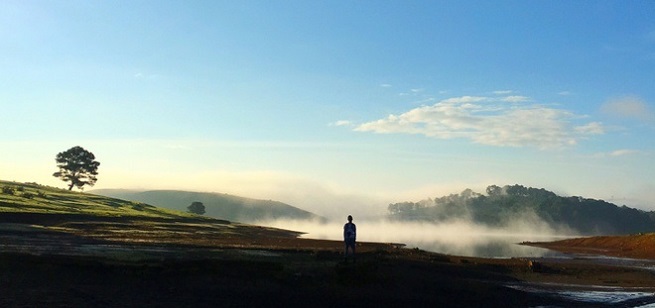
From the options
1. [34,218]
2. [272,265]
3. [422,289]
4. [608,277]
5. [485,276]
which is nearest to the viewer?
[422,289]

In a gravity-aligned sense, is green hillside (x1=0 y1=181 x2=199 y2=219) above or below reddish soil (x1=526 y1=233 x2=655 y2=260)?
above

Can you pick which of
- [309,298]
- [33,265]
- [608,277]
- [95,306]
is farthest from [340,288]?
[608,277]

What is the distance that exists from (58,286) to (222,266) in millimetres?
9480

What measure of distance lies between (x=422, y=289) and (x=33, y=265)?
19653 millimetres

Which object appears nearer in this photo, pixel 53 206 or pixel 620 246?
pixel 620 246

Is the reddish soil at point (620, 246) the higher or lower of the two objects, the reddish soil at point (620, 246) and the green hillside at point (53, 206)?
the lower

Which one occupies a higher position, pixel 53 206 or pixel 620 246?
pixel 53 206

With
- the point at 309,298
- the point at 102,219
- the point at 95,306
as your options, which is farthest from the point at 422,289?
the point at 102,219

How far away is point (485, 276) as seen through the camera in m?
41.9

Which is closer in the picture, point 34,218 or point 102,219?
point 34,218

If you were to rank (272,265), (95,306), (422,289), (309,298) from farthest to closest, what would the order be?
1. (272,265)
2. (422,289)
3. (309,298)
4. (95,306)

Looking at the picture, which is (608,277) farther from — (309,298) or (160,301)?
(160,301)

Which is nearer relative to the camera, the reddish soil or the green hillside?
the reddish soil

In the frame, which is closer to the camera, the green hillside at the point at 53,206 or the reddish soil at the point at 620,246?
the reddish soil at the point at 620,246
